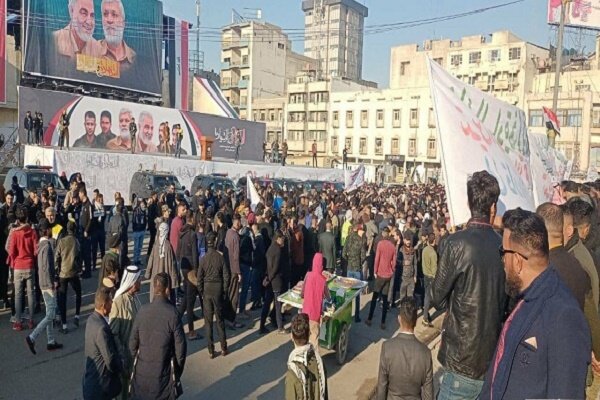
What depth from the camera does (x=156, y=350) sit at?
4539 millimetres

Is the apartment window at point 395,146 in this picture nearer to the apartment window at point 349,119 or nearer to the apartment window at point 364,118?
the apartment window at point 364,118

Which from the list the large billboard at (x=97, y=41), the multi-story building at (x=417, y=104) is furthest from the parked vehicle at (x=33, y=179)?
the multi-story building at (x=417, y=104)

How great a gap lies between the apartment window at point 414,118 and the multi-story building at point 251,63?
1028 inches

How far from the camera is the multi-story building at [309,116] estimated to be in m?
69.8

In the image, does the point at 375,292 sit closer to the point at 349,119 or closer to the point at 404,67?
the point at 349,119

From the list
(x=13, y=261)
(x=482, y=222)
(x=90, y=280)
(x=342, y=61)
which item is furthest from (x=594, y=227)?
(x=342, y=61)

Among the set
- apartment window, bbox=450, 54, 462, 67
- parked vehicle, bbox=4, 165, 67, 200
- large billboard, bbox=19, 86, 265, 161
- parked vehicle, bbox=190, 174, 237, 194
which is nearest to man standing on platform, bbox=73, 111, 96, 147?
large billboard, bbox=19, 86, 265, 161

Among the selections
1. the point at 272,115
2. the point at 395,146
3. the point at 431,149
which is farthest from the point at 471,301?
the point at 272,115

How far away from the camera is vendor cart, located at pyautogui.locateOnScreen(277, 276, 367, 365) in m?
7.34

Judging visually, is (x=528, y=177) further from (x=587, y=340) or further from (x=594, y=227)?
(x=587, y=340)

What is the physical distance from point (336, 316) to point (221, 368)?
1.84m

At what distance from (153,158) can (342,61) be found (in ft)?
325

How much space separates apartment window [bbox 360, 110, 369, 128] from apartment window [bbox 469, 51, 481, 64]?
49.6 feet

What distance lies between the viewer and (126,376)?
484cm
